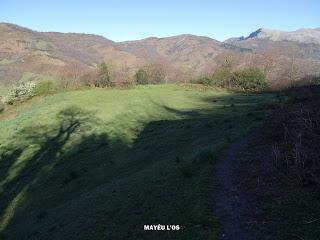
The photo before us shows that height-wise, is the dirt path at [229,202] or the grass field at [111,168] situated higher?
the dirt path at [229,202]

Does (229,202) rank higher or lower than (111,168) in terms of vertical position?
higher

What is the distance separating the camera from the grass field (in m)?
13.9

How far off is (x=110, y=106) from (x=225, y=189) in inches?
1579

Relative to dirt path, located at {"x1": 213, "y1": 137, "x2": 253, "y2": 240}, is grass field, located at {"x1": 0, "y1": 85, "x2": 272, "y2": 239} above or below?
below

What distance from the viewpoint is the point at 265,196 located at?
12.7m

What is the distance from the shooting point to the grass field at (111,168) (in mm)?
13914

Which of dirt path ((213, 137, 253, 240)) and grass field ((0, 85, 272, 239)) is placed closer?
dirt path ((213, 137, 253, 240))

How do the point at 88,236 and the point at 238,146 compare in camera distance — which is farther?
the point at 238,146

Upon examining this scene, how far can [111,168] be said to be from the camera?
24.8 m

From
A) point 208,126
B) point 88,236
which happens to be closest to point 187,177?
point 88,236

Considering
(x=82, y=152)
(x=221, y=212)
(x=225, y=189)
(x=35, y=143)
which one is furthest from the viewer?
(x=35, y=143)

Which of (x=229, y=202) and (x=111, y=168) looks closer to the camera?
(x=229, y=202)

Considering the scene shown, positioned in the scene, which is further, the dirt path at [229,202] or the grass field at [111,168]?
the grass field at [111,168]

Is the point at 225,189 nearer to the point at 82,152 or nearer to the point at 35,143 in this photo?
the point at 82,152
